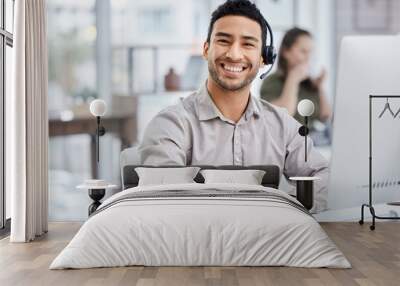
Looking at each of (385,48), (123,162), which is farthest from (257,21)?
(123,162)

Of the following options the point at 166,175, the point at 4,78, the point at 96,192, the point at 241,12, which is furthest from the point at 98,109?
the point at 241,12

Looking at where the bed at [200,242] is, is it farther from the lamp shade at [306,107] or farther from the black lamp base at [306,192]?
the lamp shade at [306,107]

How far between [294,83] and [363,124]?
84 cm

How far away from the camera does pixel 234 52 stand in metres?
6.92

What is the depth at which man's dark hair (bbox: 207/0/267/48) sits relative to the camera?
705 centimetres

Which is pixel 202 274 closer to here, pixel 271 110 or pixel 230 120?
pixel 230 120

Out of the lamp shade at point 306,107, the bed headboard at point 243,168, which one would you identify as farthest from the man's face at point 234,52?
the bed headboard at point 243,168

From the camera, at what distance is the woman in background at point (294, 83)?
721cm

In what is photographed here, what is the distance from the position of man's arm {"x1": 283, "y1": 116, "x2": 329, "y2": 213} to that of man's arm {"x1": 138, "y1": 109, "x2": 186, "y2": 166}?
43.4 inches

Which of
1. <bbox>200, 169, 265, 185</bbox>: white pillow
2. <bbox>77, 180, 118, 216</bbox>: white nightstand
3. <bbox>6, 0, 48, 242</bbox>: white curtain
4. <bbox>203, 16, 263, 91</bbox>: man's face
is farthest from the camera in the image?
<bbox>203, 16, 263, 91</bbox>: man's face

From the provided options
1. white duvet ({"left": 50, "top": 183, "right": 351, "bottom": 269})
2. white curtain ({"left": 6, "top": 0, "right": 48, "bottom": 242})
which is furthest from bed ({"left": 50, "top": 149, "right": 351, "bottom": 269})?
white curtain ({"left": 6, "top": 0, "right": 48, "bottom": 242})

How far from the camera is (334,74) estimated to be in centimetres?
722

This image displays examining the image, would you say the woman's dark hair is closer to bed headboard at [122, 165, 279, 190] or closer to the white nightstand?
bed headboard at [122, 165, 279, 190]

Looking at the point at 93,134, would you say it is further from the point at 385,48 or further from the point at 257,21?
the point at 385,48
